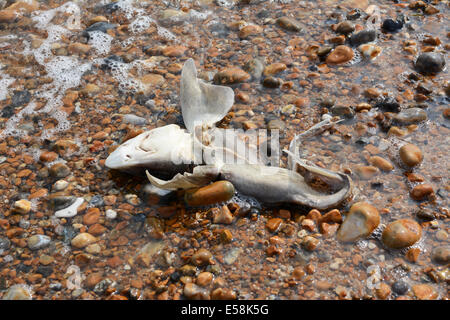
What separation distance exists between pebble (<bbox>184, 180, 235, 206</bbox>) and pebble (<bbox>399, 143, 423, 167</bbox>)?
51.7 inches

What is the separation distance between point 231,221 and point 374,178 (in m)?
1.10

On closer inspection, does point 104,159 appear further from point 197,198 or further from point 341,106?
point 341,106

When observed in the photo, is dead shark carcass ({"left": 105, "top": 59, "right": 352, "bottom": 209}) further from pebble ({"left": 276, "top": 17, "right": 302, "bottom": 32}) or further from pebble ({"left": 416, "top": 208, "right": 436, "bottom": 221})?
pebble ({"left": 276, "top": 17, "right": 302, "bottom": 32})

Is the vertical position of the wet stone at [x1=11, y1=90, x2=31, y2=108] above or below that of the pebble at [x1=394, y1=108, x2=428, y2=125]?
below

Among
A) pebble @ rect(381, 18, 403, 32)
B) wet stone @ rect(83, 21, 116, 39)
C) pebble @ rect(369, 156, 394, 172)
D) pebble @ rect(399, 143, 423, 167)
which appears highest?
pebble @ rect(381, 18, 403, 32)

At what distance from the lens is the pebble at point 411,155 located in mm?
3252

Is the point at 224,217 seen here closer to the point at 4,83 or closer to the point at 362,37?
the point at 362,37

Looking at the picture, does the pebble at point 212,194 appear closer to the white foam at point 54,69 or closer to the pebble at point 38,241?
the pebble at point 38,241

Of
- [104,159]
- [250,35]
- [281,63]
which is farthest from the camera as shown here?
[250,35]

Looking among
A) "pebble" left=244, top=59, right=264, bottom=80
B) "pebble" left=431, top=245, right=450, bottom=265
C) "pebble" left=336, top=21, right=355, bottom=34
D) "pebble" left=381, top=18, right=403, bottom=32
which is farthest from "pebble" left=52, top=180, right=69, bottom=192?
"pebble" left=381, top=18, right=403, bottom=32

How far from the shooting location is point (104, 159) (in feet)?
11.3

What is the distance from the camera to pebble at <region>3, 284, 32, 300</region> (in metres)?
2.62
